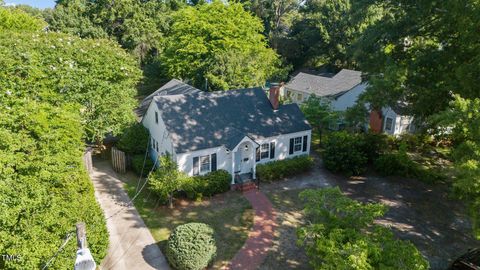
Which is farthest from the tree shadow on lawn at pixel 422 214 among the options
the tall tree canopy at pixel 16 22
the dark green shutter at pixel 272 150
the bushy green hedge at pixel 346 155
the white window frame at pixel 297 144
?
the tall tree canopy at pixel 16 22

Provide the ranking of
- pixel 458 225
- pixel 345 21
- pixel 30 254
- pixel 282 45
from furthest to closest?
pixel 282 45 < pixel 345 21 < pixel 458 225 < pixel 30 254

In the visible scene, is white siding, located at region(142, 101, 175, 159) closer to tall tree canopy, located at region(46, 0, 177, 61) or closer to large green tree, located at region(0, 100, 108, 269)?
large green tree, located at region(0, 100, 108, 269)

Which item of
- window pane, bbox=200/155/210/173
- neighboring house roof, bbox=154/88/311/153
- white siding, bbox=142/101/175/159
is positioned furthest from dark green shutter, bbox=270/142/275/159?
white siding, bbox=142/101/175/159

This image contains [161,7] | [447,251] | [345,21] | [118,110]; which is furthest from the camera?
[161,7]

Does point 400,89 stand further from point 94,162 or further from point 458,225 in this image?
point 94,162

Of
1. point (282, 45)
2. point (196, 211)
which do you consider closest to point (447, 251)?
point (196, 211)

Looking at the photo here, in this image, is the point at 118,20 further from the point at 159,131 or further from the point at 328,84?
the point at 159,131

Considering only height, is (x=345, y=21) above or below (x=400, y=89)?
above
